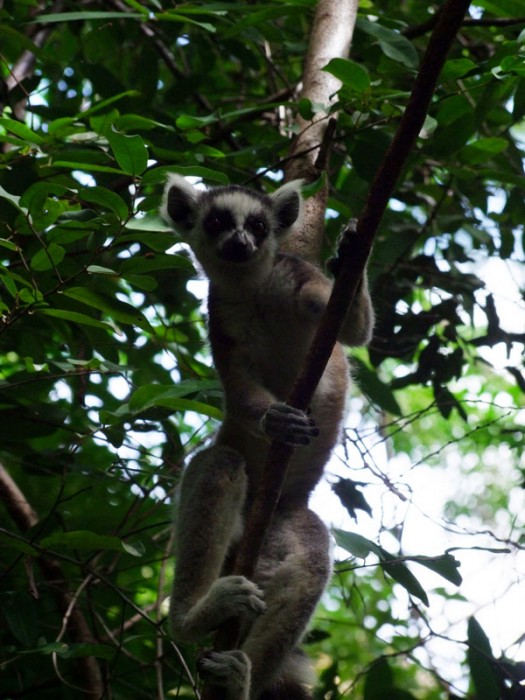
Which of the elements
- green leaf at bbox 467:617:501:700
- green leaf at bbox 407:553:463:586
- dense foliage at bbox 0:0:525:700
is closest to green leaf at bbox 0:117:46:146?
dense foliage at bbox 0:0:525:700

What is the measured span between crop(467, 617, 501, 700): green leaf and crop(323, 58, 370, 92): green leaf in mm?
2853

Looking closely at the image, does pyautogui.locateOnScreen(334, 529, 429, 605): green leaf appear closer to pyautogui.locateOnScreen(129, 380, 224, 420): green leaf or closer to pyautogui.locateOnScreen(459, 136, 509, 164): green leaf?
pyautogui.locateOnScreen(129, 380, 224, 420): green leaf

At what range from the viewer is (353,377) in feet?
18.2

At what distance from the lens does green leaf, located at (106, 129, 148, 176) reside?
3.66 meters

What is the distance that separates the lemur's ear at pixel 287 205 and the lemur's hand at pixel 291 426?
1.69 m

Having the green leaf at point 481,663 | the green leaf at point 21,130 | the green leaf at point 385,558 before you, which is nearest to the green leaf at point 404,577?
the green leaf at point 385,558

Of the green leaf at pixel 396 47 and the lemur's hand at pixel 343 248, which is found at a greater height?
the green leaf at pixel 396 47

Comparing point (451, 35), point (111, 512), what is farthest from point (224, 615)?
point (451, 35)

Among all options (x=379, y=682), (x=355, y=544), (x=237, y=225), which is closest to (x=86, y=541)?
(x=355, y=544)

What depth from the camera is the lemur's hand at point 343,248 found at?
388 centimetres

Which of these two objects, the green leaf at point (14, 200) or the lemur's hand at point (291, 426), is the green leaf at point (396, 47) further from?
the green leaf at point (14, 200)

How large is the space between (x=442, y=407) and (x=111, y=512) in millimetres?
2414

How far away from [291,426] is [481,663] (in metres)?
1.73

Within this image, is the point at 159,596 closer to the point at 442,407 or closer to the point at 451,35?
the point at 442,407
